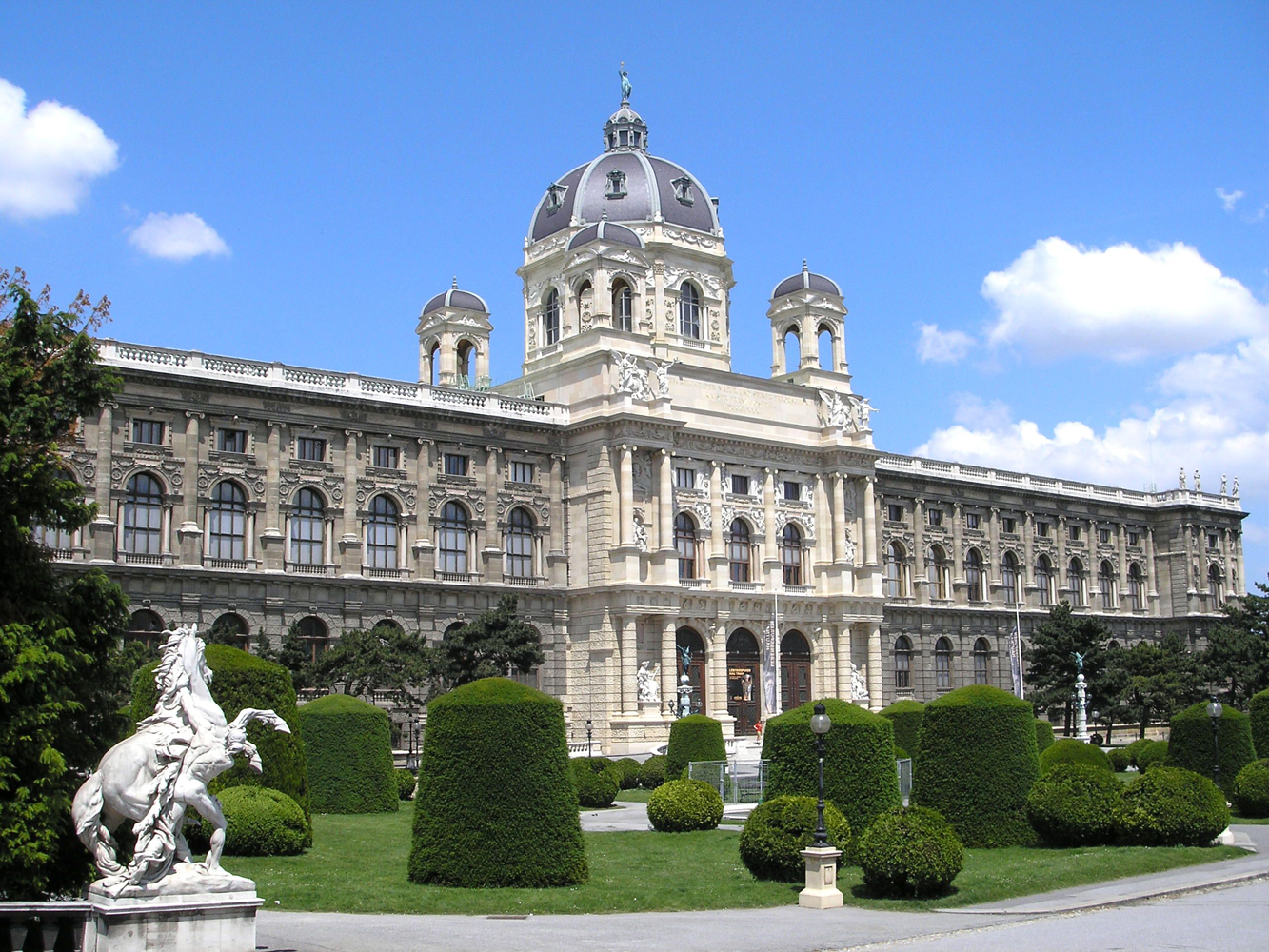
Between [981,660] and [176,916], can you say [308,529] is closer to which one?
[176,916]

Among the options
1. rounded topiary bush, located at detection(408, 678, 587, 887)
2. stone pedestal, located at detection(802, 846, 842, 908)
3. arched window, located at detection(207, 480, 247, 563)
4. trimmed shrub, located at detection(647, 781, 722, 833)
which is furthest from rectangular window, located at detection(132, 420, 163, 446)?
stone pedestal, located at detection(802, 846, 842, 908)

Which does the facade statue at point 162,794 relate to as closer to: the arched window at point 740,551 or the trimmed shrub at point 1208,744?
the trimmed shrub at point 1208,744

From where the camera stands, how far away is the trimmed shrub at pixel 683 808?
113 ft

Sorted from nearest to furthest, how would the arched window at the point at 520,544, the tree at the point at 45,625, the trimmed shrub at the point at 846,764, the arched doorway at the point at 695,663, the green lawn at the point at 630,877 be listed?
1. the tree at the point at 45,625
2. the green lawn at the point at 630,877
3. the trimmed shrub at the point at 846,764
4. the arched window at the point at 520,544
5. the arched doorway at the point at 695,663

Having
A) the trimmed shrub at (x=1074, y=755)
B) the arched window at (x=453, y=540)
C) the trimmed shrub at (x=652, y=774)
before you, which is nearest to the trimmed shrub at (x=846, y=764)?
the trimmed shrub at (x=1074, y=755)

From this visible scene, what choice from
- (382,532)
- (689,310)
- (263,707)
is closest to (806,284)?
(689,310)

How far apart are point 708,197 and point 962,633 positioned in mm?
29861

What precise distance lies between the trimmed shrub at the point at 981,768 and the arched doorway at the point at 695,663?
35.3 metres

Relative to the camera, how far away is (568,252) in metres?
70.8

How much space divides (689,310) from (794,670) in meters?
20.7

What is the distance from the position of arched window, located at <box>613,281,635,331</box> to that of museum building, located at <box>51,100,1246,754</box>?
0.85ft

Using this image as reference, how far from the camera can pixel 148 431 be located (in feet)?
177

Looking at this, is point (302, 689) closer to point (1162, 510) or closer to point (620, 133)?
point (620, 133)

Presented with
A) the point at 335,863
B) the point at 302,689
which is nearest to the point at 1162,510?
the point at 302,689
